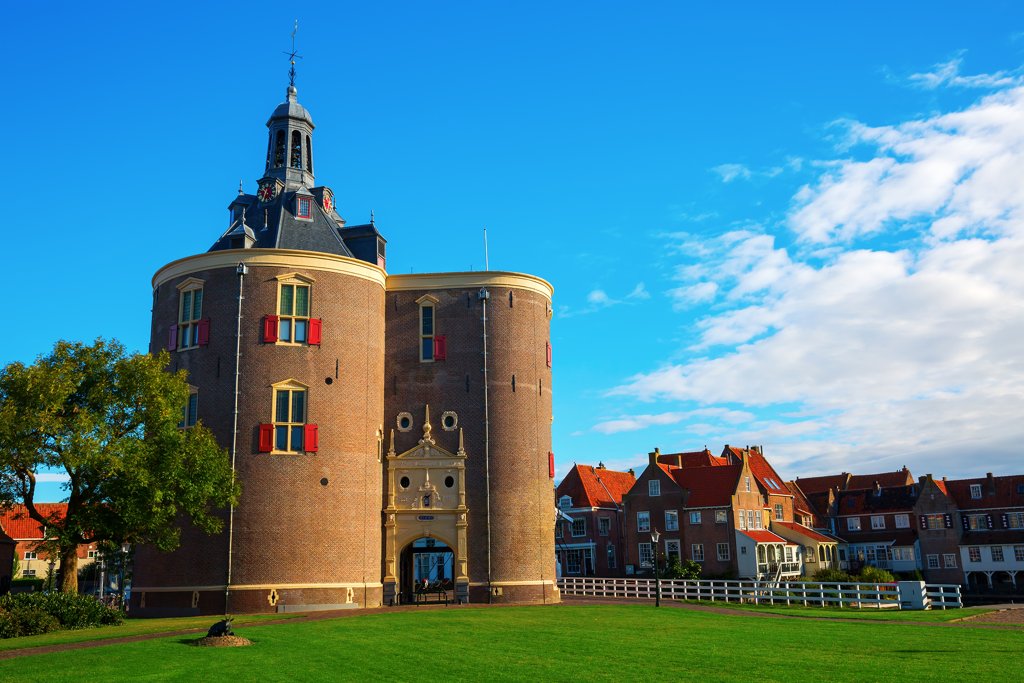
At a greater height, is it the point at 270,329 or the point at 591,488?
the point at 270,329

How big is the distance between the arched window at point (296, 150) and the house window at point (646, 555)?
40218 millimetres

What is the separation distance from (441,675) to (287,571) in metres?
21.7

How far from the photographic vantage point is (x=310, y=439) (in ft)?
124

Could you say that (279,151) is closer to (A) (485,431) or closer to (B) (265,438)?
(B) (265,438)

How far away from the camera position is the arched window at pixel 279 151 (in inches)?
1839

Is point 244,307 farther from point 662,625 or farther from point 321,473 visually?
point 662,625

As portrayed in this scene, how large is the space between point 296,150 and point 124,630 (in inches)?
1090

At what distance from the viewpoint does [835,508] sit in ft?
275

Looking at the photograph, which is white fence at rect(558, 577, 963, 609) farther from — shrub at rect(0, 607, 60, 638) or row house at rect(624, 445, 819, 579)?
shrub at rect(0, 607, 60, 638)

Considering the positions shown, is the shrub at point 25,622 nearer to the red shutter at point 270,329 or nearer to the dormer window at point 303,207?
the red shutter at point 270,329

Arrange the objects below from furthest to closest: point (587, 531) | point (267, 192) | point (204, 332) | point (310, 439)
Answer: point (587, 531) < point (267, 192) < point (204, 332) < point (310, 439)

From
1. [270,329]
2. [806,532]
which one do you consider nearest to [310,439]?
[270,329]

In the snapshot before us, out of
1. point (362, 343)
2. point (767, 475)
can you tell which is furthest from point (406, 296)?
point (767, 475)

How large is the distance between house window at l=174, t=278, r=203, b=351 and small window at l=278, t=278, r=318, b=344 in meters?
3.74
